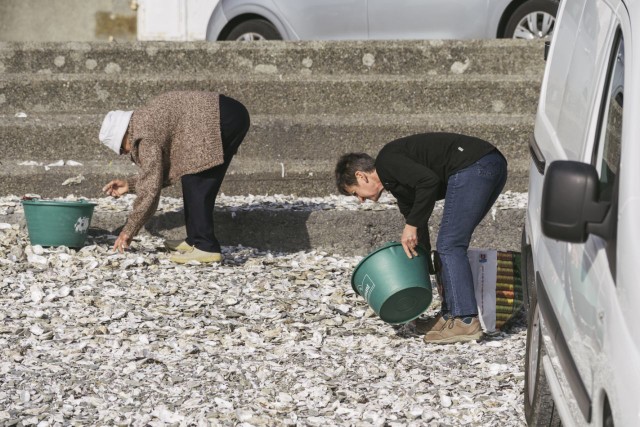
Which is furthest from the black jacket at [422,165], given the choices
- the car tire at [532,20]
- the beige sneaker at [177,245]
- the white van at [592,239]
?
the car tire at [532,20]

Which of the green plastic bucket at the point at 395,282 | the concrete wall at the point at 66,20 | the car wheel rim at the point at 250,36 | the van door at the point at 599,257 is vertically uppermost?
the van door at the point at 599,257

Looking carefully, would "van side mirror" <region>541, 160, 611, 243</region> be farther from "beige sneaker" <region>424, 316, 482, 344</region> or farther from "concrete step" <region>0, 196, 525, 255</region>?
"concrete step" <region>0, 196, 525, 255</region>

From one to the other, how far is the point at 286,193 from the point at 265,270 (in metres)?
1.37

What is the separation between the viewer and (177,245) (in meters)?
7.69

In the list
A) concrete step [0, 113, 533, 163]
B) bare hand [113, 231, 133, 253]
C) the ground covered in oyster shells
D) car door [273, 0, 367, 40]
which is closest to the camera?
the ground covered in oyster shells

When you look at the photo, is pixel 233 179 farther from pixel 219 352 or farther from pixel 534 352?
pixel 534 352

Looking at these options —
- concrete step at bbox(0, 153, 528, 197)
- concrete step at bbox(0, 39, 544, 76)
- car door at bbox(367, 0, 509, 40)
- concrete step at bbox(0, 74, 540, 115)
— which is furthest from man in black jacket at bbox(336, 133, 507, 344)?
car door at bbox(367, 0, 509, 40)

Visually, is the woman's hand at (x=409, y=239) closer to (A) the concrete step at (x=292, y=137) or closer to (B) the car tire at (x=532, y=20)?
(A) the concrete step at (x=292, y=137)

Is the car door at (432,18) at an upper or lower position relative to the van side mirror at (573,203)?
lower

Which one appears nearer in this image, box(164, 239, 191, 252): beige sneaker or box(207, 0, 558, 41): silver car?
box(164, 239, 191, 252): beige sneaker

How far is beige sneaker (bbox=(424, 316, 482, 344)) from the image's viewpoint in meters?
5.96

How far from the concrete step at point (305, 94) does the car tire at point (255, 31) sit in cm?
168

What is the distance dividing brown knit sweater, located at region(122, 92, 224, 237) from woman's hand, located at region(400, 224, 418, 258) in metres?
1.87

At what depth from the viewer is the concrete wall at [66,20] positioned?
16922mm
